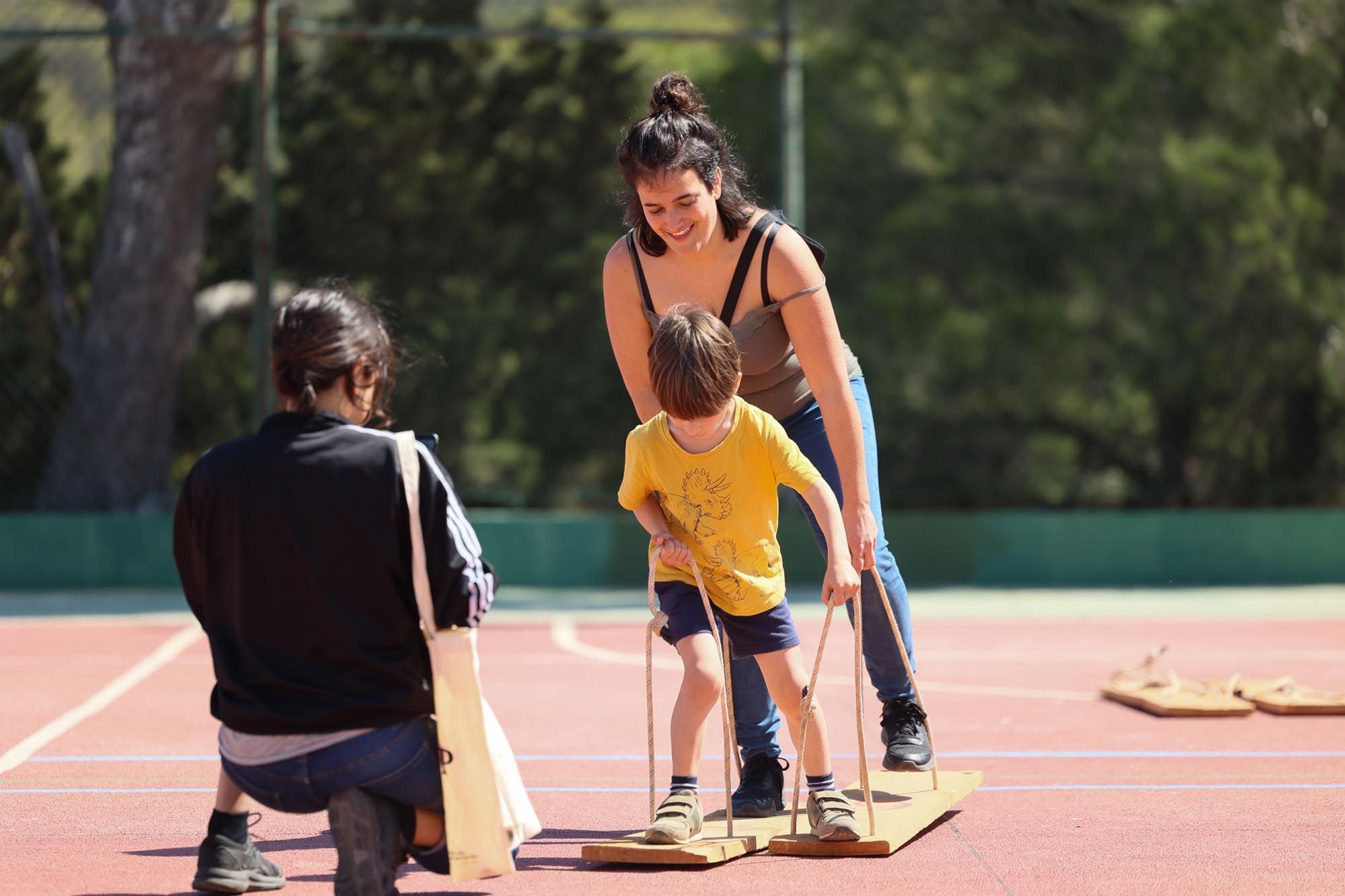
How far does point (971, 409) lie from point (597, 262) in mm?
3471

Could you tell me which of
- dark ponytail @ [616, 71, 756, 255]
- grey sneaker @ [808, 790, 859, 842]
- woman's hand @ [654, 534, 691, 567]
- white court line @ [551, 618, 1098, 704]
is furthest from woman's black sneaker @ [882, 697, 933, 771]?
white court line @ [551, 618, 1098, 704]

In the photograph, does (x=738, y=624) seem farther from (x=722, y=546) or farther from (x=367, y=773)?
(x=367, y=773)

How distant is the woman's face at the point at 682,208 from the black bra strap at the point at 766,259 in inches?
6.0

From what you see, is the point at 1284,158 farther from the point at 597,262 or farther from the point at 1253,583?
the point at 597,262

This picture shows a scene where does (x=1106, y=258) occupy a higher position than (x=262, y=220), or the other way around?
(x=262, y=220)

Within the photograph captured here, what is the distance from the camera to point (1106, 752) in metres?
6.12

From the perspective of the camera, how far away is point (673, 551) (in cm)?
423

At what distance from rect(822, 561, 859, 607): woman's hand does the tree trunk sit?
1070 cm

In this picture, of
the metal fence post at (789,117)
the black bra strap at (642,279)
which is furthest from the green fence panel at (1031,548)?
the black bra strap at (642,279)

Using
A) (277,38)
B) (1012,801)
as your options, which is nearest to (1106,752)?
(1012,801)

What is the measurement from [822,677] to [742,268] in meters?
4.22

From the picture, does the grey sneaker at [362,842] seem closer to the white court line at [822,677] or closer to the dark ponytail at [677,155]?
the dark ponytail at [677,155]

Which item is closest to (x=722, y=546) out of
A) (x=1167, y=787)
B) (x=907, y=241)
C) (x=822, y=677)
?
(x=1167, y=787)

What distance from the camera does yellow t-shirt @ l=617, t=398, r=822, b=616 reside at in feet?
13.9
